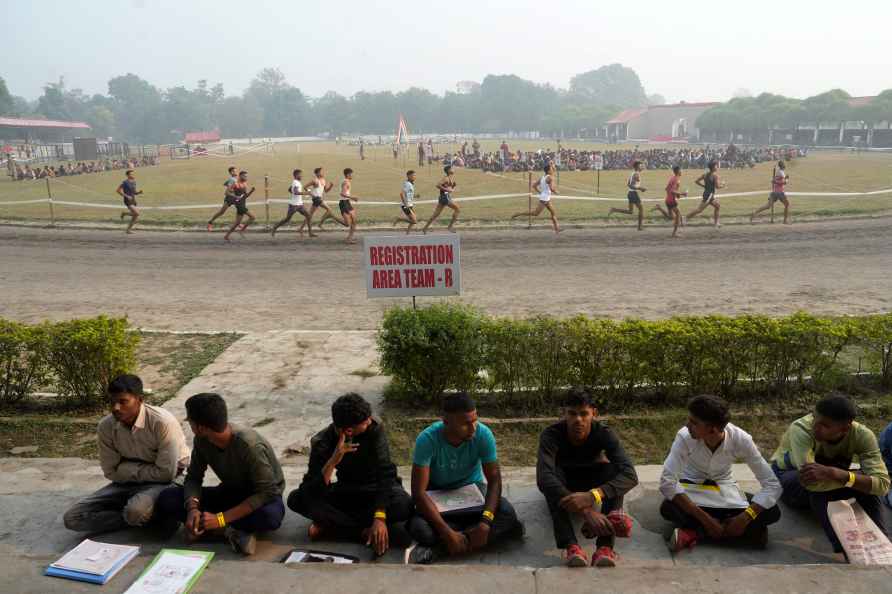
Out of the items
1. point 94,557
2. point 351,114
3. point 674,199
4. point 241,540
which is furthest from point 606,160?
point 351,114

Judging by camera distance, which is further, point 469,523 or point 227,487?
point 227,487

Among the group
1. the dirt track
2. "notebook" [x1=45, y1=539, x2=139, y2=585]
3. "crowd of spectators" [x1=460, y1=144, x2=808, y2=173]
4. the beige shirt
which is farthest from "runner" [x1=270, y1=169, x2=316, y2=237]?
"crowd of spectators" [x1=460, y1=144, x2=808, y2=173]

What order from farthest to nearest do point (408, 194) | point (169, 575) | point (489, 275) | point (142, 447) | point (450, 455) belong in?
point (408, 194) < point (489, 275) < point (142, 447) < point (450, 455) < point (169, 575)

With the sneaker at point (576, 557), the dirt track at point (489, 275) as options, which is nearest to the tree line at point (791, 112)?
the dirt track at point (489, 275)

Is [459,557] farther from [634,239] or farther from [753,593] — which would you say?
[634,239]

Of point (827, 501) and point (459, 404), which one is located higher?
point (459, 404)

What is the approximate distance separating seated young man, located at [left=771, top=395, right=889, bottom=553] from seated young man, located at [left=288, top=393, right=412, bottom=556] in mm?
2605

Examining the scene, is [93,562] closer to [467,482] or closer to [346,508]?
[346,508]

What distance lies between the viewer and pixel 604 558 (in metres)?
4.17

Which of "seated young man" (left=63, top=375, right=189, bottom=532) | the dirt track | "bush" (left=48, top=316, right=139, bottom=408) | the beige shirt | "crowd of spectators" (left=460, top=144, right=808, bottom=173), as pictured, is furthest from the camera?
"crowd of spectators" (left=460, top=144, right=808, bottom=173)

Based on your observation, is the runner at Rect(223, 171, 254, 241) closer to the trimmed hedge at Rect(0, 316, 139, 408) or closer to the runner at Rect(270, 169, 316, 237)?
the runner at Rect(270, 169, 316, 237)

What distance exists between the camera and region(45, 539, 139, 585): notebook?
413 cm

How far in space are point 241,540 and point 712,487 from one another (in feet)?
10.1

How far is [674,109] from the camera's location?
10269 centimetres
